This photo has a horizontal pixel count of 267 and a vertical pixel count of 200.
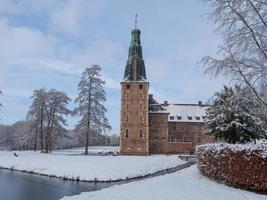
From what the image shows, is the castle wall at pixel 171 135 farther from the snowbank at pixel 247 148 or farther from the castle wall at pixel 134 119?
the snowbank at pixel 247 148

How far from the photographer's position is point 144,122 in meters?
71.2

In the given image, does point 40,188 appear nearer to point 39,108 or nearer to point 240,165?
point 240,165

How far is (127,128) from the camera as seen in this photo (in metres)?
71.0

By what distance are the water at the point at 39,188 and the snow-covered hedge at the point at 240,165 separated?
354 inches

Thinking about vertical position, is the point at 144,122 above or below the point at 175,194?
above

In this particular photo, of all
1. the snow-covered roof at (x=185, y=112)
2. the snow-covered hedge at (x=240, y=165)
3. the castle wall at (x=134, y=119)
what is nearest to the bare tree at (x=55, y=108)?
the castle wall at (x=134, y=119)

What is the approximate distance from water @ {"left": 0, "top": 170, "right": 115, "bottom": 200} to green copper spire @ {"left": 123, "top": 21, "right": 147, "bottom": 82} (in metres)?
41.2

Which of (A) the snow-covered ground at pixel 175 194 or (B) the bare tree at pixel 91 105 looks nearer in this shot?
(A) the snow-covered ground at pixel 175 194

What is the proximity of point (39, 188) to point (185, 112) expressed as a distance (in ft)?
194

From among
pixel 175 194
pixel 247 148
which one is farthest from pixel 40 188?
pixel 247 148

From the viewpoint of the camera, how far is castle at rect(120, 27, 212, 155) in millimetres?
70562

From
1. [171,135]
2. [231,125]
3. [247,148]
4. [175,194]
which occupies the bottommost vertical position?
[175,194]

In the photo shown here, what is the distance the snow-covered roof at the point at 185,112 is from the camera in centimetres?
8200

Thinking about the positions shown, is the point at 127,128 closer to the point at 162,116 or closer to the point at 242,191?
the point at 162,116
